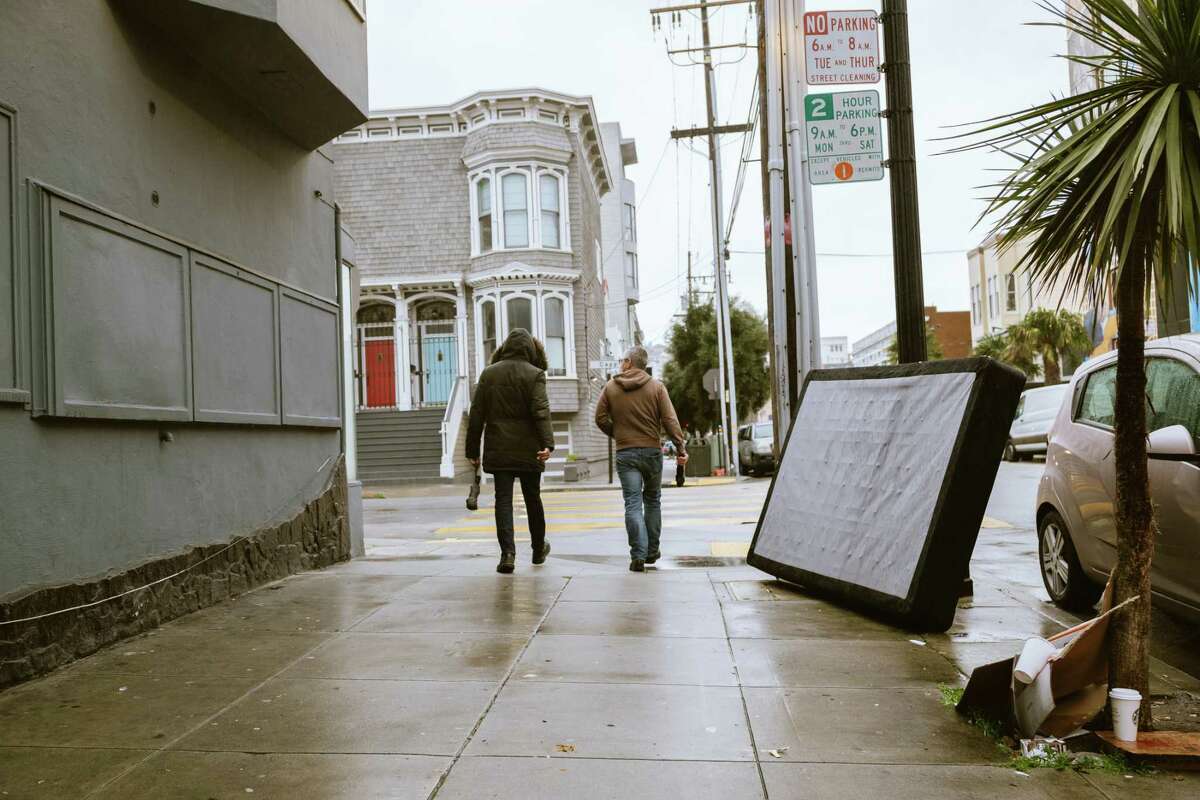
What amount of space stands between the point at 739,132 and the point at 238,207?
871 inches

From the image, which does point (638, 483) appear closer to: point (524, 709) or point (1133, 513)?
point (524, 709)

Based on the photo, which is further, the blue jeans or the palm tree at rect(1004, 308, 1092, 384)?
the palm tree at rect(1004, 308, 1092, 384)

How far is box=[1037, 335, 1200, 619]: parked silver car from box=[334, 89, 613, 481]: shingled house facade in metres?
20.4

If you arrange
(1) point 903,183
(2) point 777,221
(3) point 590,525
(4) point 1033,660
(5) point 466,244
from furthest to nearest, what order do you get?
(5) point 466,244 → (3) point 590,525 → (2) point 777,221 → (1) point 903,183 → (4) point 1033,660

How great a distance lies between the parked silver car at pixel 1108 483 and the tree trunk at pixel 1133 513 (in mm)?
412

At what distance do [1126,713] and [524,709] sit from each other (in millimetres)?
2437

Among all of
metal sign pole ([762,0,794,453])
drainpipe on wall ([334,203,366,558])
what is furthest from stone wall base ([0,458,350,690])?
metal sign pole ([762,0,794,453])

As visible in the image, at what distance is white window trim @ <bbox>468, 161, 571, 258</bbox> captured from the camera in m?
27.2

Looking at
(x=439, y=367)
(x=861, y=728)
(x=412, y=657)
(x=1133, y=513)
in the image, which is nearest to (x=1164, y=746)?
(x=1133, y=513)

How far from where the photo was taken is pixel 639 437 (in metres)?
8.55

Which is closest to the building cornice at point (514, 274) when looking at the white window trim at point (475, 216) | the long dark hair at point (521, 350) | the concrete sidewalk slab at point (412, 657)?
the white window trim at point (475, 216)

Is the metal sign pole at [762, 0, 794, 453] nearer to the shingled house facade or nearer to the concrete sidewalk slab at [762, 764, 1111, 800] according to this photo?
the concrete sidewalk slab at [762, 764, 1111, 800]

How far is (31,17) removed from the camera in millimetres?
5191

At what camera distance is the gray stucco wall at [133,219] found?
5012mm
